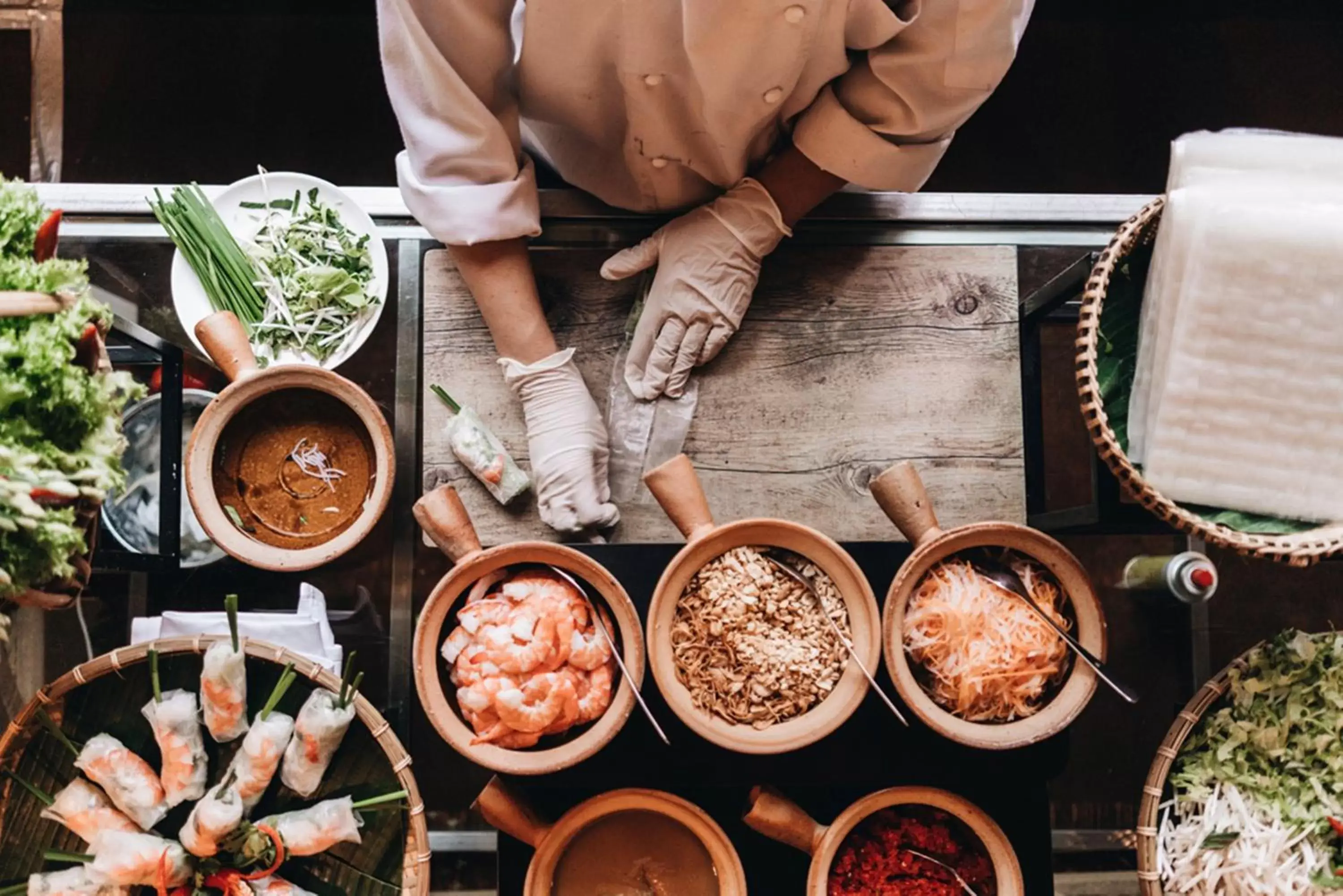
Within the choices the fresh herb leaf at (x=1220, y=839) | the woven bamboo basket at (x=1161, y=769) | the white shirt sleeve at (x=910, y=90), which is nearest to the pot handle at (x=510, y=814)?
the woven bamboo basket at (x=1161, y=769)

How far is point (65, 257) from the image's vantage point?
213cm

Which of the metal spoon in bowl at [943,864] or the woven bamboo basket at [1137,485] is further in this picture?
the metal spoon in bowl at [943,864]

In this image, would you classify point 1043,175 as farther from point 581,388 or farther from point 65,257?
point 65,257

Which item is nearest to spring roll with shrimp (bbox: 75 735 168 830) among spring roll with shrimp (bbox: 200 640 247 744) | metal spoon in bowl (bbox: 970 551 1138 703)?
spring roll with shrimp (bbox: 200 640 247 744)

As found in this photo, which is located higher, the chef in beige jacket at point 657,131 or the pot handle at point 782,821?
the chef in beige jacket at point 657,131

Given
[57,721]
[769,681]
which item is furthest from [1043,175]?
[57,721]

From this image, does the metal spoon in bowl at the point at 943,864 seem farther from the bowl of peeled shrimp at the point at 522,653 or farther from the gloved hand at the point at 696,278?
the gloved hand at the point at 696,278

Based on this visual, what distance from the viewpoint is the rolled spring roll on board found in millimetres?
1599

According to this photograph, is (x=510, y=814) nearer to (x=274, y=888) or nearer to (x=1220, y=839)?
(x=274, y=888)

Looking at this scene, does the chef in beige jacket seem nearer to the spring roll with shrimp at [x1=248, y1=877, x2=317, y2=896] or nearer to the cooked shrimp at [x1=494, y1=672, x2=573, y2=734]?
the cooked shrimp at [x1=494, y1=672, x2=573, y2=734]

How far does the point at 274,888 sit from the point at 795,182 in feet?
→ 5.65

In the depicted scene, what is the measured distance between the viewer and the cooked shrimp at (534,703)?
1626mm

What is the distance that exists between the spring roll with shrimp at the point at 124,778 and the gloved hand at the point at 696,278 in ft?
3.94

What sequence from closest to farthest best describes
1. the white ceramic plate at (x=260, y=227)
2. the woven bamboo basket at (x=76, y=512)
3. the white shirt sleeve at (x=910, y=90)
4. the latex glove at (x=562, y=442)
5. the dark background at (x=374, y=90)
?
the woven bamboo basket at (x=76, y=512), the white shirt sleeve at (x=910, y=90), the latex glove at (x=562, y=442), the white ceramic plate at (x=260, y=227), the dark background at (x=374, y=90)
